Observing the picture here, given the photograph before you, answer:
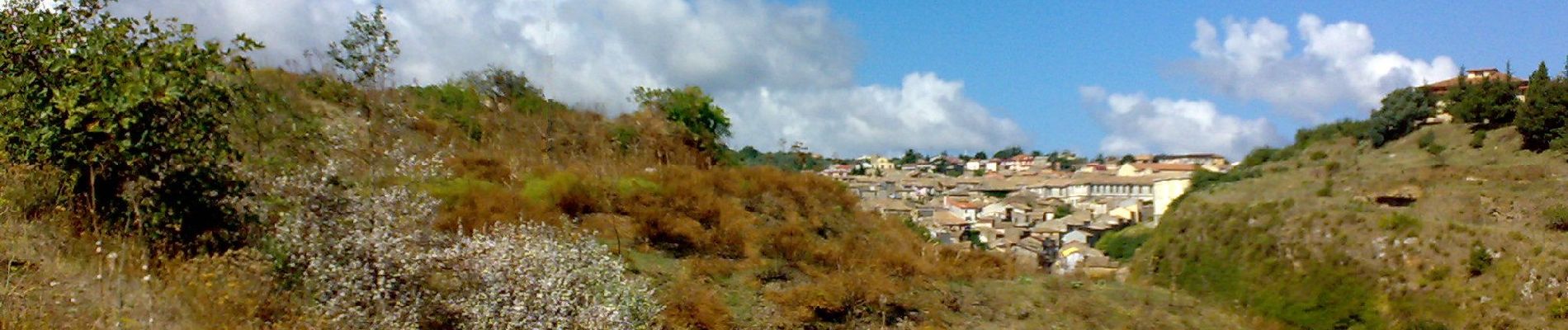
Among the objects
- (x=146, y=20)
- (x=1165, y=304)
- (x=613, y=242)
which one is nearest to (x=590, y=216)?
(x=613, y=242)

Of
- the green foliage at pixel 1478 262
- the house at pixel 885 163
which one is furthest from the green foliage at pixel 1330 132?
the house at pixel 885 163

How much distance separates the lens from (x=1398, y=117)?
59.0 metres

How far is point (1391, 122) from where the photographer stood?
59156 millimetres

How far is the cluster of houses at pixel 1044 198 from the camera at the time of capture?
2114 inches

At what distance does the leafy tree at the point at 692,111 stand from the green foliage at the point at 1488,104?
50825 mm

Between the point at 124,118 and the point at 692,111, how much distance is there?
916 cm

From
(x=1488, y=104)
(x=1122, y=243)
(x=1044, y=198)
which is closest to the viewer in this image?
(x=1488, y=104)

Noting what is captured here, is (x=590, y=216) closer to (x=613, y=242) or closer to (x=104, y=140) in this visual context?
(x=613, y=242)

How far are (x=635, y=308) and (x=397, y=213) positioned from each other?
1454mm

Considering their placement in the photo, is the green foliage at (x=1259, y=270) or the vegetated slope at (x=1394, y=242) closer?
the green foliage at (x=1259, y=270)

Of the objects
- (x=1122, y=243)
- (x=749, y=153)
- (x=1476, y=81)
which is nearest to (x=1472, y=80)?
(x=1476, y=81)

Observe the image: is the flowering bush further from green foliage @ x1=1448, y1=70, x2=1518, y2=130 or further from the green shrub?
green foliage @ x1=1448, y1=70, x2=1518, y2=130

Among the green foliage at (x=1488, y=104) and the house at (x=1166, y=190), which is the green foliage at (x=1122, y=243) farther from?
the green foliage at (x=1488, y=104)

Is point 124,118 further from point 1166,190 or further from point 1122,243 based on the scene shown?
point 1166,190
